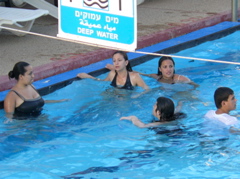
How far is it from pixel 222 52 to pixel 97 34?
18.5 ft

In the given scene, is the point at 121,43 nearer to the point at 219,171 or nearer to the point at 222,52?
the point at 219,171

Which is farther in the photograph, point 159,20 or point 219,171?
point 159,20

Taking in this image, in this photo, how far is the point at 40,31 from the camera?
10695 millimetres

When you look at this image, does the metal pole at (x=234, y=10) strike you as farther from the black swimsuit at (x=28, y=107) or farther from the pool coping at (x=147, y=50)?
the black swimsuit at (x=28, y=107)

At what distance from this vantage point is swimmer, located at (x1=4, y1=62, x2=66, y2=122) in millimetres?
6602

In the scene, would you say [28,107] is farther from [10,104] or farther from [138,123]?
[138,123]

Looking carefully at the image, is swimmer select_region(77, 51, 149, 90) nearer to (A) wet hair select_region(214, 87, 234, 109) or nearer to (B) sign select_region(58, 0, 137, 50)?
(A) wet hair select_region(214, 87, 234, 109)

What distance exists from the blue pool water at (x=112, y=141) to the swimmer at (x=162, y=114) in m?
0.08

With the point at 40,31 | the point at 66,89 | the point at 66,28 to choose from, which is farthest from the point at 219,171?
the point at 40,31

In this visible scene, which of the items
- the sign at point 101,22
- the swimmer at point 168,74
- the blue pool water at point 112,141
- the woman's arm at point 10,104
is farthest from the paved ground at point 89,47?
the sign at point 101,22

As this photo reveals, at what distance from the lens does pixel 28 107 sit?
22.0 feet

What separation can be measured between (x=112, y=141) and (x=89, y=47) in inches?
153

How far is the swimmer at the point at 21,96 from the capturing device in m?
→ 6.60

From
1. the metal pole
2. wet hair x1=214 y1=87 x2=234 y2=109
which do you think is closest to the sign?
wet hair x1=214 y1=87 x2=234 y2=109
